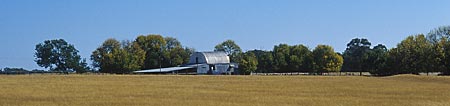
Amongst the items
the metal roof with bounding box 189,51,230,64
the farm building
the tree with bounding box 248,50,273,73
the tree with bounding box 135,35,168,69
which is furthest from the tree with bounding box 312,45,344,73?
the tree with bounding box 135,35,168,69

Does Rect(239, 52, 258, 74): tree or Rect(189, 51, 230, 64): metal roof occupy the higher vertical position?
Rect(189, 51, 230, 64): metal roof

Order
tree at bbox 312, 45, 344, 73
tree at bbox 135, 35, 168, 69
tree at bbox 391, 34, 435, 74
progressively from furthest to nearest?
tree at bbox 135, 35, 168, 69 < tree at bbox 312, 45, 344, 73 < tree at bbox 391, 34, 435, 74

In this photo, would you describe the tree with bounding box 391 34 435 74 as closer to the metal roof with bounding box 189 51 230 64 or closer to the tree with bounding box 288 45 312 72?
the tree with bounding box 288 45 312 72

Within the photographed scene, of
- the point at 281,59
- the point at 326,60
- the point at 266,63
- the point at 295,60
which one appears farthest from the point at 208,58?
the point at 326,60

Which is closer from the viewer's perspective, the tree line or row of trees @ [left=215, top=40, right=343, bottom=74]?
the tree line

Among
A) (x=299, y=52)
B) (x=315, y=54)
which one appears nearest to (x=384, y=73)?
(x=315, y=54)

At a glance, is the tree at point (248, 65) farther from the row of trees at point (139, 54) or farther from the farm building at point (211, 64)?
the row of trees at point (139, 54)

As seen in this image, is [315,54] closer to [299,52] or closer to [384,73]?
[299,52]

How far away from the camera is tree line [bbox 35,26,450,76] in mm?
111188

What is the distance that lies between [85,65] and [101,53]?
19082 mm

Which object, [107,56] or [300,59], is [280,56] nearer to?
[300,59]

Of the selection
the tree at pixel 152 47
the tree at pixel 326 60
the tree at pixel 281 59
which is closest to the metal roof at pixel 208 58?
the tree at pixel 152 47

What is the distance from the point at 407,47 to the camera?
113 metres

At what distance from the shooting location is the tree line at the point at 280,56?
4377 inches
